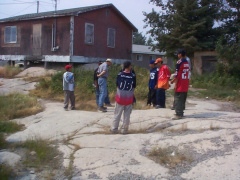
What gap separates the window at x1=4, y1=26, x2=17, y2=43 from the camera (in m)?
20.7

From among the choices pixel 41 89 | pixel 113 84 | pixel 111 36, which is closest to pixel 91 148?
pixel 113 84

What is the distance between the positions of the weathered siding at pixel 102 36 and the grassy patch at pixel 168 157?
13507 millimetres

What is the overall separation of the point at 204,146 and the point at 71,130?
3.12m

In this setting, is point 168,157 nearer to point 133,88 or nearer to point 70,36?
point 133,88

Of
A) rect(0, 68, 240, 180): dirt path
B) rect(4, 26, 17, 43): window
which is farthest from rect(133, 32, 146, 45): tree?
rect(0, 68, 240, 180): dirt path

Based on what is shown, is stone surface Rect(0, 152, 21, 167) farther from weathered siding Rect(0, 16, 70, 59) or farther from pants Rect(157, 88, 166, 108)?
weathered siding Rect(0, 16, 70, 59)

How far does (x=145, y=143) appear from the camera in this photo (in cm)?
540

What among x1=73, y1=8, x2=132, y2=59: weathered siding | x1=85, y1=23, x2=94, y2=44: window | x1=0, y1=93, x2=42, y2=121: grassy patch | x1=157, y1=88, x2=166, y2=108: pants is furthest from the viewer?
x1=85, y1=23, x2=94, y2=44: window

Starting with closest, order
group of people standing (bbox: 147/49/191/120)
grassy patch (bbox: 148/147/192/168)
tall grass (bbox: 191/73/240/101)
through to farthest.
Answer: grassy patch (bbox: 148/147/192/168)
group of people standing (bbox: 147/49/191/120)
tall grass (bbox: 191/73/240/101)

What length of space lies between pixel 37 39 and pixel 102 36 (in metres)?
4.50

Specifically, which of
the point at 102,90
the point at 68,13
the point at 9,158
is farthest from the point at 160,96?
the point at 68,13

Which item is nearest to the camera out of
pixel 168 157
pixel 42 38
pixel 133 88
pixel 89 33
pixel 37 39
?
pixel 168 157

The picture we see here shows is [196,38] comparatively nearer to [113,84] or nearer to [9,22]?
[113,84]

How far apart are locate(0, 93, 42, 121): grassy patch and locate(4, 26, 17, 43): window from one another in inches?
475
